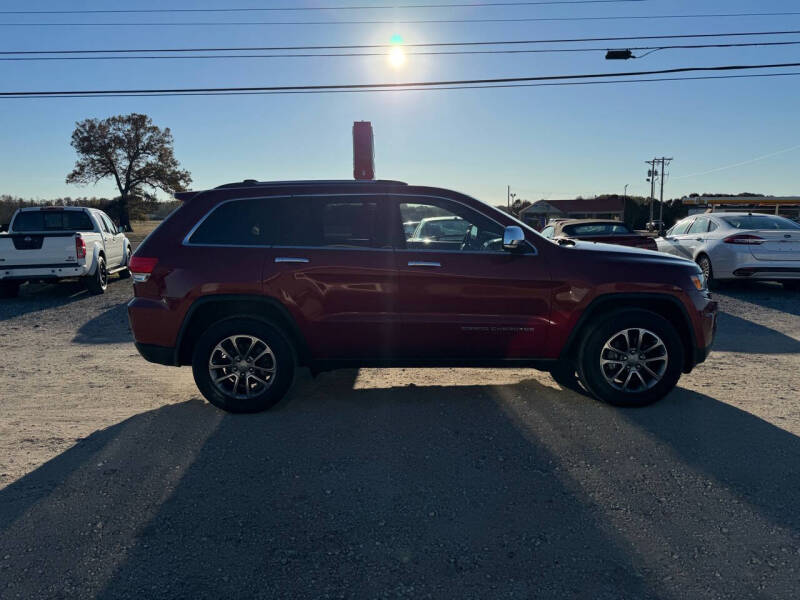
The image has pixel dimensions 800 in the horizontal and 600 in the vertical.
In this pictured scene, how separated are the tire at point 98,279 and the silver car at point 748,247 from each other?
12497 millimetres

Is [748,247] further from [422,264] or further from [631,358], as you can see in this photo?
[422,264]

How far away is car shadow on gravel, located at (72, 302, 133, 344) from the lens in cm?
784

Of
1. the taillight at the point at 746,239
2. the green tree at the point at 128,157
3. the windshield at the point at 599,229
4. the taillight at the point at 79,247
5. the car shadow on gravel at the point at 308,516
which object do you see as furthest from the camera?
the green tree at the point at 128,157

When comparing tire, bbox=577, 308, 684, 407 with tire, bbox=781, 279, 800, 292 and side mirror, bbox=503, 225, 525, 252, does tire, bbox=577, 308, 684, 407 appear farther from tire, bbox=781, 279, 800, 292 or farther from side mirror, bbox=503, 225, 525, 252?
tire, bbox=781, 279, 800, 292

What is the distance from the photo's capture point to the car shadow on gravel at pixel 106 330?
7840 mm

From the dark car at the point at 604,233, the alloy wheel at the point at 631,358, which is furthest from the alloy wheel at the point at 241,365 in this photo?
the dark car at the point at 604,233

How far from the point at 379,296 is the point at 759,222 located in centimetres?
1014

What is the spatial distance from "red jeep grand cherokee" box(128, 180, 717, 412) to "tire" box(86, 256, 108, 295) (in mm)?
8662

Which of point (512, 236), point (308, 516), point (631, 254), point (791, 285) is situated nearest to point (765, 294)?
point (791, 285)

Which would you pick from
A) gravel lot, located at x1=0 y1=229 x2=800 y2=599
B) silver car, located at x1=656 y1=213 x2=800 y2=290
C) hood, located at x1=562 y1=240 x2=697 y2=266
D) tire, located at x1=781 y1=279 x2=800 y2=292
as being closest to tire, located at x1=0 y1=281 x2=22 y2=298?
gravel lot, located at x1=0 y1=229 x2=800 y2=599

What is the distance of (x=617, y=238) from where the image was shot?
1040 cm

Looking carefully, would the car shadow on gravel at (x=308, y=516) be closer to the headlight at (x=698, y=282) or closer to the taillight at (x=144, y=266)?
the taillight at (x=144, y=266)

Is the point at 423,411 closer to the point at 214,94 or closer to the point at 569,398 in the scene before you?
the point at 569,398

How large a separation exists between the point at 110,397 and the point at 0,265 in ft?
25.6
